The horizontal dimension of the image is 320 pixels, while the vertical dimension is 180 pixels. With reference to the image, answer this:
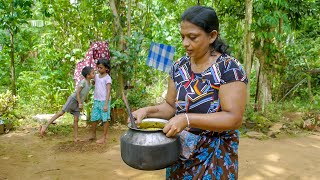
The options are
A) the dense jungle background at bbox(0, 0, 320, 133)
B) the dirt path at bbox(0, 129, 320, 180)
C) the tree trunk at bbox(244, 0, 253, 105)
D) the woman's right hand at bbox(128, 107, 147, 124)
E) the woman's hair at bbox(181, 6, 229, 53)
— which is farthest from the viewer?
the dense jungle background at bbox(0, 0, 320, 133)

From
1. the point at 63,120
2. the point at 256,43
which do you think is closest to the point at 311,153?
the point at 256,43

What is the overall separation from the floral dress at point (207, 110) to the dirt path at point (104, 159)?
7.25 ft

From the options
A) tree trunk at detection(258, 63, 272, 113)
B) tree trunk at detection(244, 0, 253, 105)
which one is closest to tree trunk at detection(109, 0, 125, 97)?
tree trunk at detection(244, 0, 253, 105)

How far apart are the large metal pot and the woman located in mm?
40

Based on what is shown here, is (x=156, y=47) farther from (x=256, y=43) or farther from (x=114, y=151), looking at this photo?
(x=114, y=151)

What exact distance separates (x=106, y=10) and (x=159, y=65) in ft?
4.63

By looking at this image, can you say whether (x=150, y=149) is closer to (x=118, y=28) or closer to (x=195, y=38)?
(x=195, y=38)

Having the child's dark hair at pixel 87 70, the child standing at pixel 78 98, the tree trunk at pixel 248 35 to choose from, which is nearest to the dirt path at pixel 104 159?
the child standing at pixel 78 98

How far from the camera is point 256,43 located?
604 cm

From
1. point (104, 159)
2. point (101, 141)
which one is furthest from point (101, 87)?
point (104, 159)

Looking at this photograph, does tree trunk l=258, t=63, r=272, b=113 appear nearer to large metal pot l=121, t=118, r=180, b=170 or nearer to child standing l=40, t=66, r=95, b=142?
Result: child standing l=40, t=66, r=95, b=142

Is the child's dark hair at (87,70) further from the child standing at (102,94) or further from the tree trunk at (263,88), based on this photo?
the tree trunk at (263,88)

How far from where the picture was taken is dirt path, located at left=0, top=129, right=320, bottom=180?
11.9 feet

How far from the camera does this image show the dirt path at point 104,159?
11.9ft
